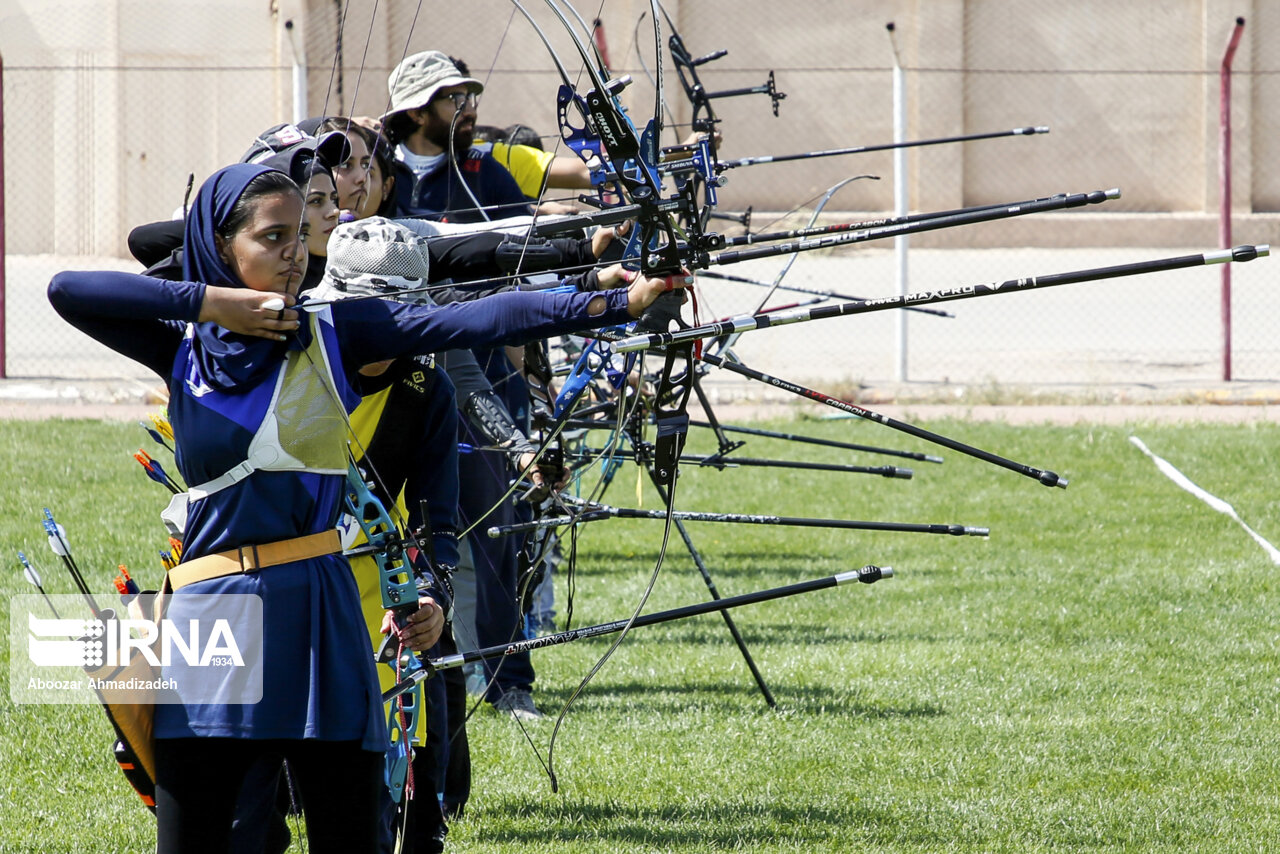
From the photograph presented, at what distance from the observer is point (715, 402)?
1178cm

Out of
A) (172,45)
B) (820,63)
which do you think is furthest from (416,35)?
(820,63)

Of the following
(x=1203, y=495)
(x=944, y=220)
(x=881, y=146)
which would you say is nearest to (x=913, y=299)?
(x=944, y=220)

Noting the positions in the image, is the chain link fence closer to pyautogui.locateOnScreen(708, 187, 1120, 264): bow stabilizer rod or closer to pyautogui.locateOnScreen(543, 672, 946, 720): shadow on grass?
pyautogui.locateOnScreen(543, 672, 946, 720): shadow on grass

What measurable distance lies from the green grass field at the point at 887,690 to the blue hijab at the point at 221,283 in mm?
1752

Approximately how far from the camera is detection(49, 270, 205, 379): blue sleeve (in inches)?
98.6

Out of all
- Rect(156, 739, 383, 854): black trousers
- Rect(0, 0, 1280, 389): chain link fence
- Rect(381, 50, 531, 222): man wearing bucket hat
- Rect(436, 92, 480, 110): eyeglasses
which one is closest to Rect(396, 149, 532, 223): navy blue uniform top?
Rect(381, 50, 531, 222): man wearing bucket hat

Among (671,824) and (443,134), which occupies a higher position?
(443,134)

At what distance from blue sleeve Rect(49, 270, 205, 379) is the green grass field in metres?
1.73

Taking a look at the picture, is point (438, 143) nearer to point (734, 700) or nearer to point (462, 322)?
point (734, 700)

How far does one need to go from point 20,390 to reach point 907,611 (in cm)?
793

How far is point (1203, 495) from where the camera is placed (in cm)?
824

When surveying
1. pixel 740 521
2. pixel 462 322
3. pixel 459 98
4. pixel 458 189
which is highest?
pixel 459 98

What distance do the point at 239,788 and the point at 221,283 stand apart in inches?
34.7

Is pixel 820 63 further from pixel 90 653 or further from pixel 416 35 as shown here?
pixel 90 653
